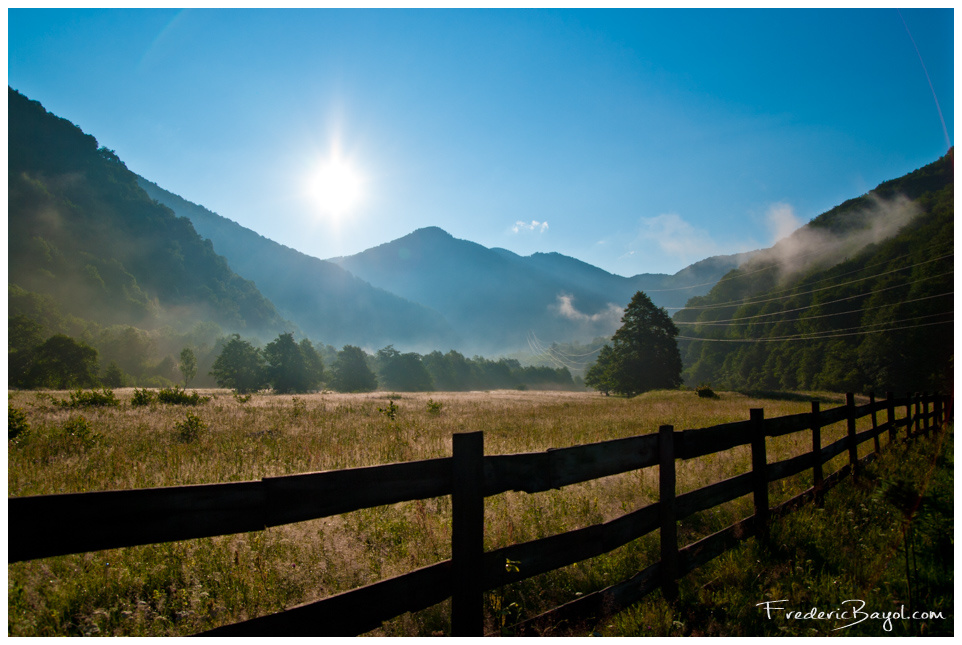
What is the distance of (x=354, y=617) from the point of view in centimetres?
246

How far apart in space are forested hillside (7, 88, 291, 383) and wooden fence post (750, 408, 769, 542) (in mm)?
119277

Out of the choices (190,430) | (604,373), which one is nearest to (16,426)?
(190,430)

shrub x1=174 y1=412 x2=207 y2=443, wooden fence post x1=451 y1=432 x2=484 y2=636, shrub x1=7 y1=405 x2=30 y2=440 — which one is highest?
wooden fence post x1=451 y1=432 x2=484 y2=636

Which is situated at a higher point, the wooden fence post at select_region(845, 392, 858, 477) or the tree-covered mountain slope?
the tree-covered mountain slope

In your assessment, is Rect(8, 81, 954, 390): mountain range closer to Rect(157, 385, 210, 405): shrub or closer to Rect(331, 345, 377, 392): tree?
Rect(331, 345, 377, 392): tree

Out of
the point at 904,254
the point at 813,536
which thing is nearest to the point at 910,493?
the point at 813,536

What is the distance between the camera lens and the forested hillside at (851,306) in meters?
65.5

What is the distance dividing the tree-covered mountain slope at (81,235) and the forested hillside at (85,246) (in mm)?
353

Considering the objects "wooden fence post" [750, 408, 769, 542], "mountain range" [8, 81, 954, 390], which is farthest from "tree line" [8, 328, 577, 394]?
"wooden fence post" [750, 408, 769, 542]

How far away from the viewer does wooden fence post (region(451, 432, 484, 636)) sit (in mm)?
2844

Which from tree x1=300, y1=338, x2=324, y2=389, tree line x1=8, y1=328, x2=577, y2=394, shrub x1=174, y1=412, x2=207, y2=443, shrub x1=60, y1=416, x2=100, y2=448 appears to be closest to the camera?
shrub x1=60, y1=416, x2=100, y2=448

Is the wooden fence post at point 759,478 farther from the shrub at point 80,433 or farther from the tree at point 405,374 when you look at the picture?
the tree at point 405,374

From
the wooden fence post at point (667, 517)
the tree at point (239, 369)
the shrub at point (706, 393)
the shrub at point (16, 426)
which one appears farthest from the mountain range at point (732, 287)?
the wooden fence post at point (667, 517)

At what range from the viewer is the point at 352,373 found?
81.8 m
